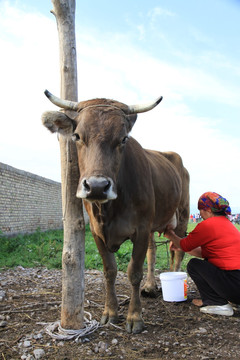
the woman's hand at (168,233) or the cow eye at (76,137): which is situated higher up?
the cow eye at (76,137)

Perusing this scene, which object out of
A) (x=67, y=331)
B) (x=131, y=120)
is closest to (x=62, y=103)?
(x=131, y=120)

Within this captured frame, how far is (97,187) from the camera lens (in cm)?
290

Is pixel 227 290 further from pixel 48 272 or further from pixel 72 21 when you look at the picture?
pixel 48 272

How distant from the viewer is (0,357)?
3086 mm

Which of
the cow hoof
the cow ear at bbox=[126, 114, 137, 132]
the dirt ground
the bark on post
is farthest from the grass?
the cow ear at bbox=[126, 114, 137, 132]

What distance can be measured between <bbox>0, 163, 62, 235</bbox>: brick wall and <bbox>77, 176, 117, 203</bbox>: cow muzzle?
10.1 metres

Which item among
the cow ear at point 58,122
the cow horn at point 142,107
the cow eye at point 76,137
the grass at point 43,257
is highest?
the cow horn at point 142,107

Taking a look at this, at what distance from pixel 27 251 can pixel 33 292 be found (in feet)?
16.9

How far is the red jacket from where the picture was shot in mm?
4367

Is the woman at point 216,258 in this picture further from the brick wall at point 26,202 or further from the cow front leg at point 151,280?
the brick wall at point 26,202

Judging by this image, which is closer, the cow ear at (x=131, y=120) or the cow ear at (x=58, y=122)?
the cow ear at (x=58, y=122)

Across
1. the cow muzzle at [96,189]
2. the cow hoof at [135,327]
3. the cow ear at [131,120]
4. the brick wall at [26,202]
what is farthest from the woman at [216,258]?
the brick wall at [26,202]

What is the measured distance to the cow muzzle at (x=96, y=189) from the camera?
2.91 metres

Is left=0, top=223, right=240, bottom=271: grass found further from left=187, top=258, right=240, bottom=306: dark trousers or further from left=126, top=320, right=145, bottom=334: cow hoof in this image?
left=126, top=320, right=145, bottom=334: cow hoof
